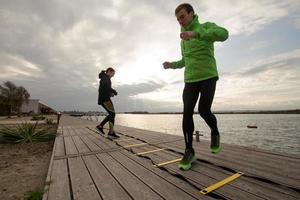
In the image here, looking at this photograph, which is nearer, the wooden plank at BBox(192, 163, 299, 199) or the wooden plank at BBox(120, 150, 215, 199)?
the wooden plank at BBox(192, 163, 299, 199)

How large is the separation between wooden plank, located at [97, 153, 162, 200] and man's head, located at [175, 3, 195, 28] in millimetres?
2266

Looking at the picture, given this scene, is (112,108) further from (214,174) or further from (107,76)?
(214,174)

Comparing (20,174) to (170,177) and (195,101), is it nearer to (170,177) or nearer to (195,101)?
(170,177)

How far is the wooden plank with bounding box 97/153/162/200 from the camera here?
74.6 inches

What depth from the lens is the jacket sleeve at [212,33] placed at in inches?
95.0

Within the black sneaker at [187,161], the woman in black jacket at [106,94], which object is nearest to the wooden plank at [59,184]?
the black sneaker at [187,161]

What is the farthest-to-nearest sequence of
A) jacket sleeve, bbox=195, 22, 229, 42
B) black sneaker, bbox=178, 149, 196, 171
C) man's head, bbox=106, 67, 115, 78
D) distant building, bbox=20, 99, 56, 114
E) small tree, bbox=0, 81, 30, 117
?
distant building, bbox=20, 99, 56, 114, small tree, bbox=0, 81, 30, 117, man's head, bbox=106, 67, 115, 78, black sneaker, bbox=178, 149, 196, 171, jacket sleeve, bbox=195, 22, 229, 42

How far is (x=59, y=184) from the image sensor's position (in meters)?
2.27

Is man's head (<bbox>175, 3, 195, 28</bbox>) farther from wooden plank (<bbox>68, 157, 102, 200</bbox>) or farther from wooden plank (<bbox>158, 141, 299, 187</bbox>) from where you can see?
wooden plank (<bbox>68, 157, 102, 200</bbox>)

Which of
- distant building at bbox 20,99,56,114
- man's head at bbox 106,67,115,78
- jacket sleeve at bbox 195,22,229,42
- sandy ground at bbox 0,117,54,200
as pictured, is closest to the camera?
jacket sleeve at bbox 195,22,229,42

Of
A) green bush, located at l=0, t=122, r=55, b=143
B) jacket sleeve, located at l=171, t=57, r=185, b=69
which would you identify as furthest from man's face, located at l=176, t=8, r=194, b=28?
green bush, located at l=0, t=122, r=55, b=143

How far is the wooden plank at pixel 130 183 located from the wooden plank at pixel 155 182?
7 cm

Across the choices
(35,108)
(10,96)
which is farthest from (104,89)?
(35,108)

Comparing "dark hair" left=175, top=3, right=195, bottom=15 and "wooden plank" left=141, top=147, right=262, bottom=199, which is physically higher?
"dark hair" left=175, top=3, right=195, bottom=15
